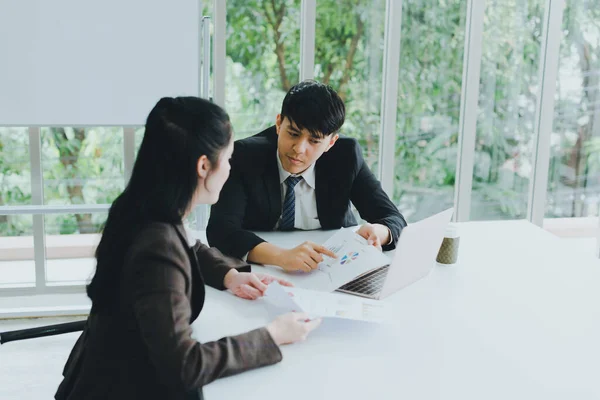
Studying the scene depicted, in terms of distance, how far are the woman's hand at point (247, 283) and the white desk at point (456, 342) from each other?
2 centimetres

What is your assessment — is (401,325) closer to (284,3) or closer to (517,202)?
(284,3)

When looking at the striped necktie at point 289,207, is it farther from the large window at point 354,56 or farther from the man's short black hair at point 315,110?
the large window at point 354,56

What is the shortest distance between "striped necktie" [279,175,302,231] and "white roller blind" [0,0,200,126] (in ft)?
3.15

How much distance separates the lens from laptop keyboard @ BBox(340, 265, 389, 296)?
61.7 inches

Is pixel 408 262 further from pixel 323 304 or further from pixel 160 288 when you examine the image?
pixel 160 288

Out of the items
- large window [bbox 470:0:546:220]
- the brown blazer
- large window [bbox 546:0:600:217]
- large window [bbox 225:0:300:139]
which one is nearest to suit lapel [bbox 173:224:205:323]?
the brown blazer

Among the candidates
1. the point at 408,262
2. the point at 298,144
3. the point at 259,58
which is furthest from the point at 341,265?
the point at 259,58

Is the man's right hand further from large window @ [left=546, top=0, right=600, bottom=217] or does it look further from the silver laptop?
large window @ [left=546, top=0, right=600, bottom=217]

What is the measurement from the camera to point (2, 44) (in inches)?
105

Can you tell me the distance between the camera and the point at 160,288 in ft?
3.65

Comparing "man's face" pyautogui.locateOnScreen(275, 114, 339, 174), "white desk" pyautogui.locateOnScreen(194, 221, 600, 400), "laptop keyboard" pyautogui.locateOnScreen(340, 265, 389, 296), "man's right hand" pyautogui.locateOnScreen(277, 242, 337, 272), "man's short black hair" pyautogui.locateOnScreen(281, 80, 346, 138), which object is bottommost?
"white desk" pyautogui.locateOnScreen(194, 221, 600, 400)

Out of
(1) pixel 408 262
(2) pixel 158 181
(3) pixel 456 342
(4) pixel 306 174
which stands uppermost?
(2) pixel 158 181

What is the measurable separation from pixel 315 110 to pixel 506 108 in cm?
216

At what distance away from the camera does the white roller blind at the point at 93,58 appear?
8.83 ft
